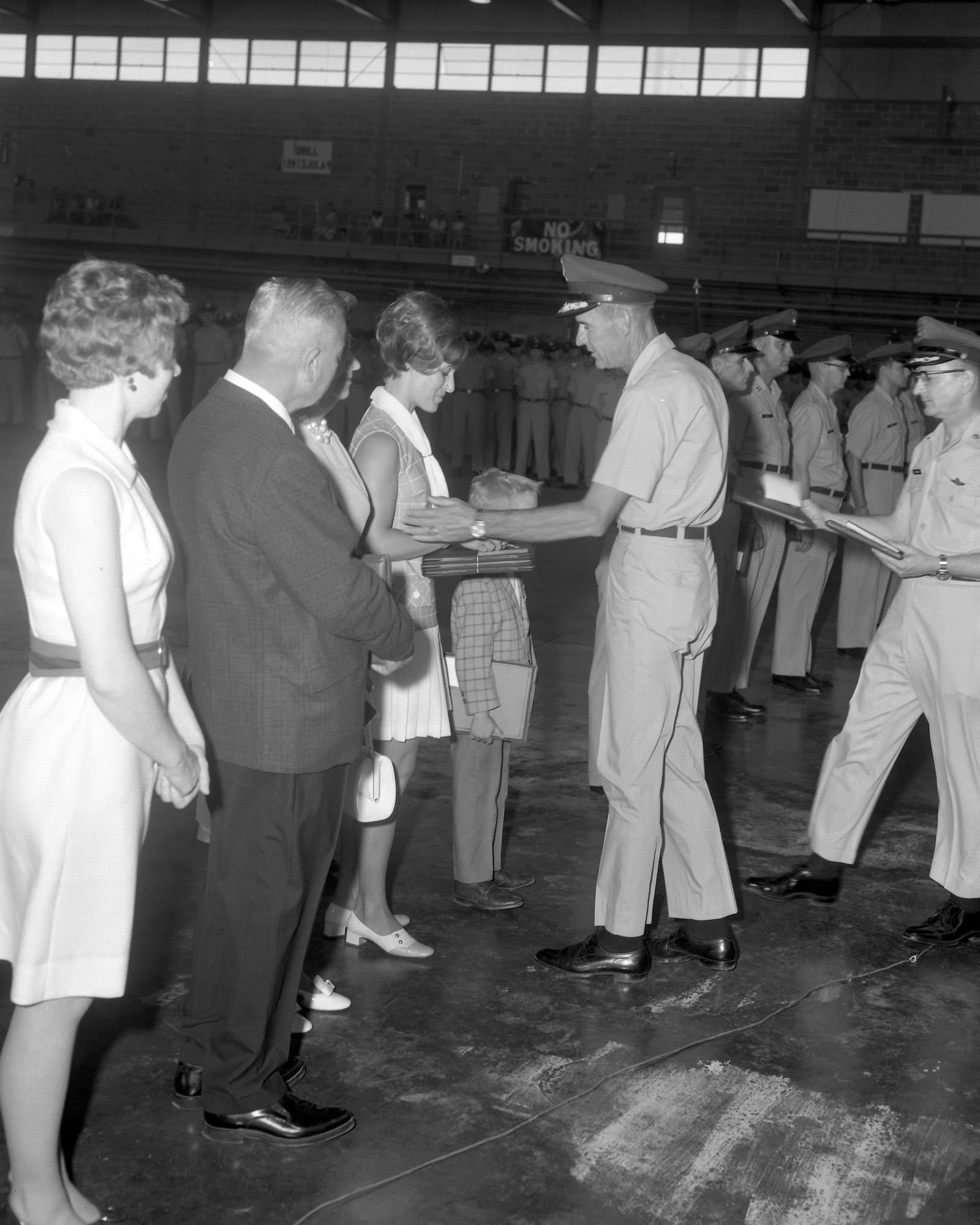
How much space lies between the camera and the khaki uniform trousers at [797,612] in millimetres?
7035

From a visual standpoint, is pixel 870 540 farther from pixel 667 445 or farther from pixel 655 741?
pixel 655 741

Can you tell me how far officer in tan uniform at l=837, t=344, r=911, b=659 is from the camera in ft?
25.4

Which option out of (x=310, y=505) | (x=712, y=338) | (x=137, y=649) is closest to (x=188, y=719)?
(x=137, y=649)

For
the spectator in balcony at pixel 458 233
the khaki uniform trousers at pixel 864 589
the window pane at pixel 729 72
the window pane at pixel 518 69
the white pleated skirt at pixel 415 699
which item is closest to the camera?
the white pleated skirt at pixel 415 699

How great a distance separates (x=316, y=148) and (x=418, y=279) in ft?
13.6

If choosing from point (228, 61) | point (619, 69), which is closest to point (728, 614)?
point (619, 69)

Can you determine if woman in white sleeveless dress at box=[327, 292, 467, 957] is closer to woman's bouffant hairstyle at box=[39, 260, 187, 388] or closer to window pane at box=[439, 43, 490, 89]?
woman's bouffant hairstyle at box=[39, 260, 187, 388]

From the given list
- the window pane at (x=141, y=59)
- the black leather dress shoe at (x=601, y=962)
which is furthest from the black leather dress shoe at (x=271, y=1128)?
the window pane at (x=141, y=59)

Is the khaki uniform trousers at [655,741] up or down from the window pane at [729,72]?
down

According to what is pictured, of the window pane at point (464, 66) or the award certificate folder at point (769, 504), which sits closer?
the award certificate folder at point (769, 504)

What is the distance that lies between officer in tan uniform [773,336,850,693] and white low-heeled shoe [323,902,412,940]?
4.04 metres

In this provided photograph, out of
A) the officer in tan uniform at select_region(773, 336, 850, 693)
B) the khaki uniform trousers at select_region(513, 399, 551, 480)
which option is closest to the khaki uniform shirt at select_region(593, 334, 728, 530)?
the officer in tan uniform at select_region(773, 336, 850, 693)

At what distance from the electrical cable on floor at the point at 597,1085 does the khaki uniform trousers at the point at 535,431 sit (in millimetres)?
14343

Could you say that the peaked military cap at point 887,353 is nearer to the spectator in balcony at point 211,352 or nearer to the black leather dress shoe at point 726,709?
the black leather dress shoe at point 726,709
